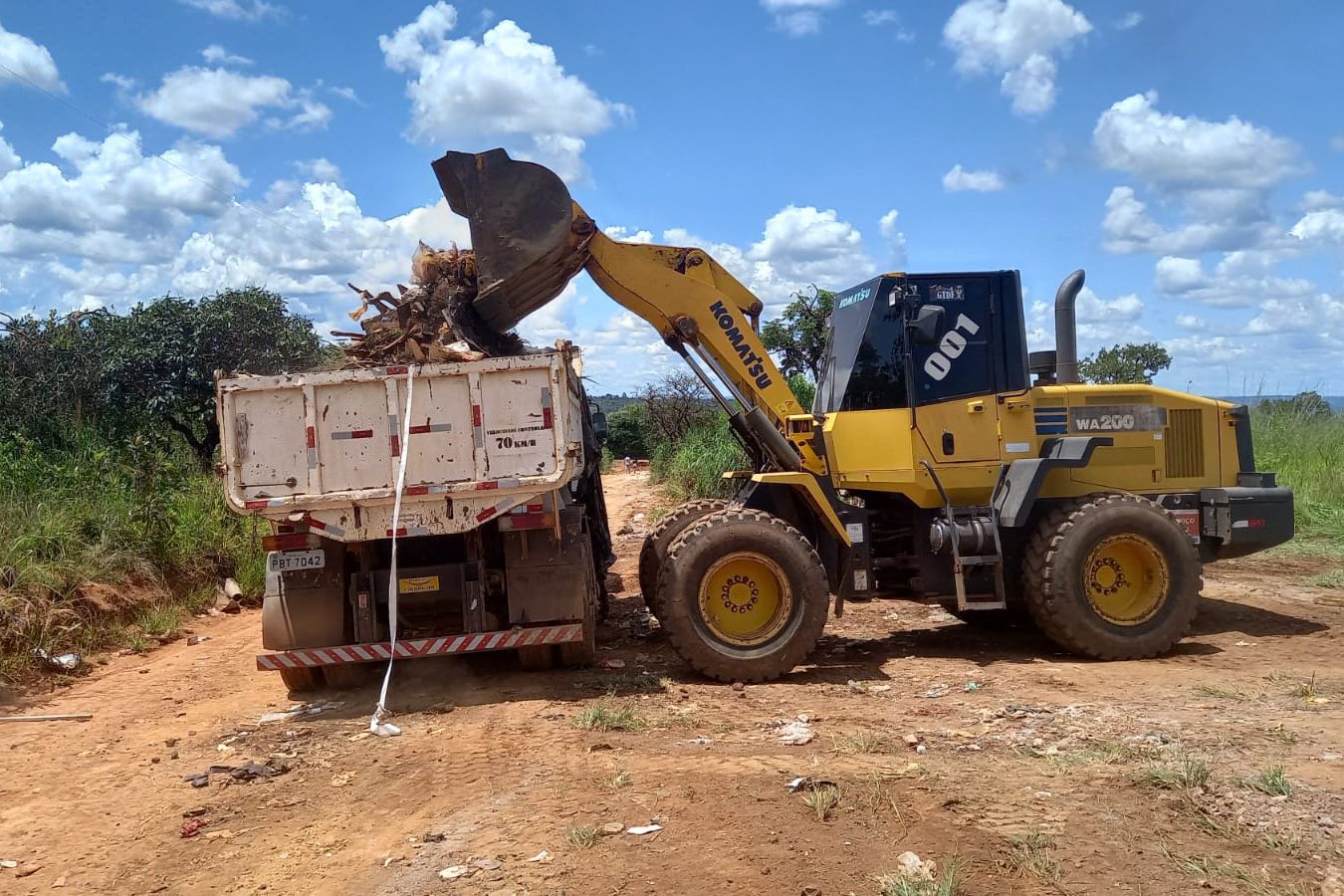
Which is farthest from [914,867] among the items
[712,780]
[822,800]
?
[712,780]

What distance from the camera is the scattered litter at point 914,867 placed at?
11.1ft

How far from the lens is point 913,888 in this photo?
3.29 metres

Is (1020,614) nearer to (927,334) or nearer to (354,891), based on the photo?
(927,334)

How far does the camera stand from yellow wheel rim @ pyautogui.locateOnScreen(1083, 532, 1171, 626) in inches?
277

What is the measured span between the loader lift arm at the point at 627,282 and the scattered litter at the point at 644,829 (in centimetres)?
358

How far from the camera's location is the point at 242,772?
505 cm

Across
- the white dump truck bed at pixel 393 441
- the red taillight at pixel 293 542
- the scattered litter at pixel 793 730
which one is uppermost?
the white dump truck bed at pixel 393 441

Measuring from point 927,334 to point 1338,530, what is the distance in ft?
28.3

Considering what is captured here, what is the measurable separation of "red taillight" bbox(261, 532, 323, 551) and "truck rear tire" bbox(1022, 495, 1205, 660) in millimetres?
5036

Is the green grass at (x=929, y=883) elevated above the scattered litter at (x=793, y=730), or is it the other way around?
the green grass at (x=929, y=883)

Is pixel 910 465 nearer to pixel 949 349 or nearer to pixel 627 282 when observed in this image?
pixel 949 349

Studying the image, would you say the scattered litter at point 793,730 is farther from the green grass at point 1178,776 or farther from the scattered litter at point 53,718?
the scattered litter at point 53,718

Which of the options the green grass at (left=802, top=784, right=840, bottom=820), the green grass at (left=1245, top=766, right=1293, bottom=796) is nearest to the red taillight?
the green grass at (left=802, top=784, right=840, bottom=820)

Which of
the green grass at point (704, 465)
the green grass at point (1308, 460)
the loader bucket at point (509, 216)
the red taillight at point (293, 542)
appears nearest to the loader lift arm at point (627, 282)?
the loader bucket at point (509, 216)
